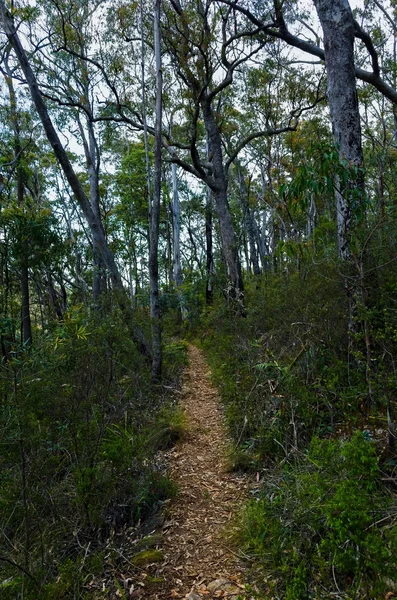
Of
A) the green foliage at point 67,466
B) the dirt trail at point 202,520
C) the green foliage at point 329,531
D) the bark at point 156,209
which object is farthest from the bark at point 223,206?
the green foliage at point 329,531

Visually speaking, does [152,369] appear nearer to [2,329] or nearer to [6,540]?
[2,329]

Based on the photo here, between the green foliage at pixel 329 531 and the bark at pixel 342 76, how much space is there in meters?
2.79

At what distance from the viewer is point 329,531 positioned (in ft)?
7.25

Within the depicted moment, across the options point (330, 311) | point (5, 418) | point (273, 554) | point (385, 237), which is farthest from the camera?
point (385, 237)

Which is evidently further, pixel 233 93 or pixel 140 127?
pixel 233 93

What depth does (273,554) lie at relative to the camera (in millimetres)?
2309

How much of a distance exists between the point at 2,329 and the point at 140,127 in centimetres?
664

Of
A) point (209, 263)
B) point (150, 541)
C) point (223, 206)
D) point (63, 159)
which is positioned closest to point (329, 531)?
point (150, 541)

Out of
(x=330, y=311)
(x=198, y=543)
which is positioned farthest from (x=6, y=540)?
(x=330, y=311)

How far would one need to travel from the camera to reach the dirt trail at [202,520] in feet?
8.05

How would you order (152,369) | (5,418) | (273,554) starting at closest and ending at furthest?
(273,554) < (5,418) < (152,369)

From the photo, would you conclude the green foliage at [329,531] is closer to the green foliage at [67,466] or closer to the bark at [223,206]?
the green foliage at [67,466]

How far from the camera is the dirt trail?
245 centimetres

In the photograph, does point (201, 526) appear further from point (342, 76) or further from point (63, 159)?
point (63, 159)
